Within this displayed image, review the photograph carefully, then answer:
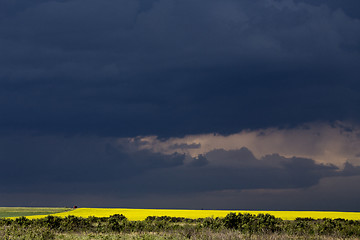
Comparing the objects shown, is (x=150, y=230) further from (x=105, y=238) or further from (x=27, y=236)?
(x=27, y=236)

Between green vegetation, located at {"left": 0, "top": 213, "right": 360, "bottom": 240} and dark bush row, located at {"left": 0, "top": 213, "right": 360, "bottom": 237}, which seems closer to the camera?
green vegetation, located at {"left": 0, "top": 213, "right": 360, "bottom": 240}

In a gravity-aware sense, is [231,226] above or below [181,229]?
above

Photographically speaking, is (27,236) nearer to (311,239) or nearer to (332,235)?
(311,239)

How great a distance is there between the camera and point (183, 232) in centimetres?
3117

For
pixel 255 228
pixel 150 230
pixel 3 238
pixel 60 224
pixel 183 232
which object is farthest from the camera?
pixel 60 224

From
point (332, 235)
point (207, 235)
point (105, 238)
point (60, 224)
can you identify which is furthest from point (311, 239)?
point (60, 224)

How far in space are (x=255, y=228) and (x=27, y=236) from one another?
58.8ft

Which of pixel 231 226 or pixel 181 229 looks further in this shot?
pixel 231 226

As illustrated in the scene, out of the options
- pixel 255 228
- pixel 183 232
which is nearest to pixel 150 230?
pixel 183 232

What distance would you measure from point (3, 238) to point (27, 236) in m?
1.56

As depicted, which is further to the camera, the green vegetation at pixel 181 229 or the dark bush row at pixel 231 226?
the dark bush row at pixel 231 226

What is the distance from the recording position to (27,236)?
28.3m

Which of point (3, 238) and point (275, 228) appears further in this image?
point (275, 228)

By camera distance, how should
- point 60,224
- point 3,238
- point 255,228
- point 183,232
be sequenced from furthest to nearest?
point 60,224, point 255,228, point 183,232, point 3,238
